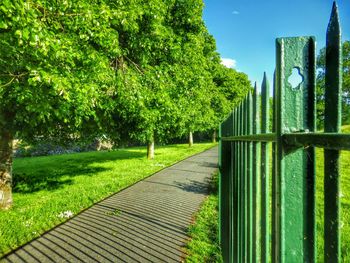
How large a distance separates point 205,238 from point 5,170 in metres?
6.24

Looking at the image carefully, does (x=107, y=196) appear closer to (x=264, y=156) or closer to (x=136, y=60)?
(x=136, y=60)

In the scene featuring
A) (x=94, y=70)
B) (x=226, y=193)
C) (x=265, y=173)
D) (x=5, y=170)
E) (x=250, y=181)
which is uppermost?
(x=94, y=70)

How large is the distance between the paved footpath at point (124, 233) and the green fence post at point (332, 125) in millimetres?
4188

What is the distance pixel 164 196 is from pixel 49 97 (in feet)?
15.7

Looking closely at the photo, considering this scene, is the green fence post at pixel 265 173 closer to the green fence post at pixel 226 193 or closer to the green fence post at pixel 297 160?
the green fence post at pixel 297 160

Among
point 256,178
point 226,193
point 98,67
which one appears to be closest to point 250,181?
point 256,178

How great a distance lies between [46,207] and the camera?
312 inches

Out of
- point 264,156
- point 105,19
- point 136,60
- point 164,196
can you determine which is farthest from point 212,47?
point 264,156

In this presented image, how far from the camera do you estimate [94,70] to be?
234 inches

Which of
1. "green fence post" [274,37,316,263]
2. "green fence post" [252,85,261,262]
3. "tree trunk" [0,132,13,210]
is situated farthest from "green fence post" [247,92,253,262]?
"tree trunk" [0,132,13,210]

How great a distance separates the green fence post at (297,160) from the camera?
3.59 ft

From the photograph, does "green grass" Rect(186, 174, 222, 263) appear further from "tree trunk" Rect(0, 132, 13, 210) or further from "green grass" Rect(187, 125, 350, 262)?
"tree trunk" Rect(0, 132, 13, 210)

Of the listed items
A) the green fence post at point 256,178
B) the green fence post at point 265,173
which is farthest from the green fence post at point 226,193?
the green fence post at point 265,173

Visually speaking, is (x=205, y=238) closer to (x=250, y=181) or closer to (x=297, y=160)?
(x=250, y=181)
